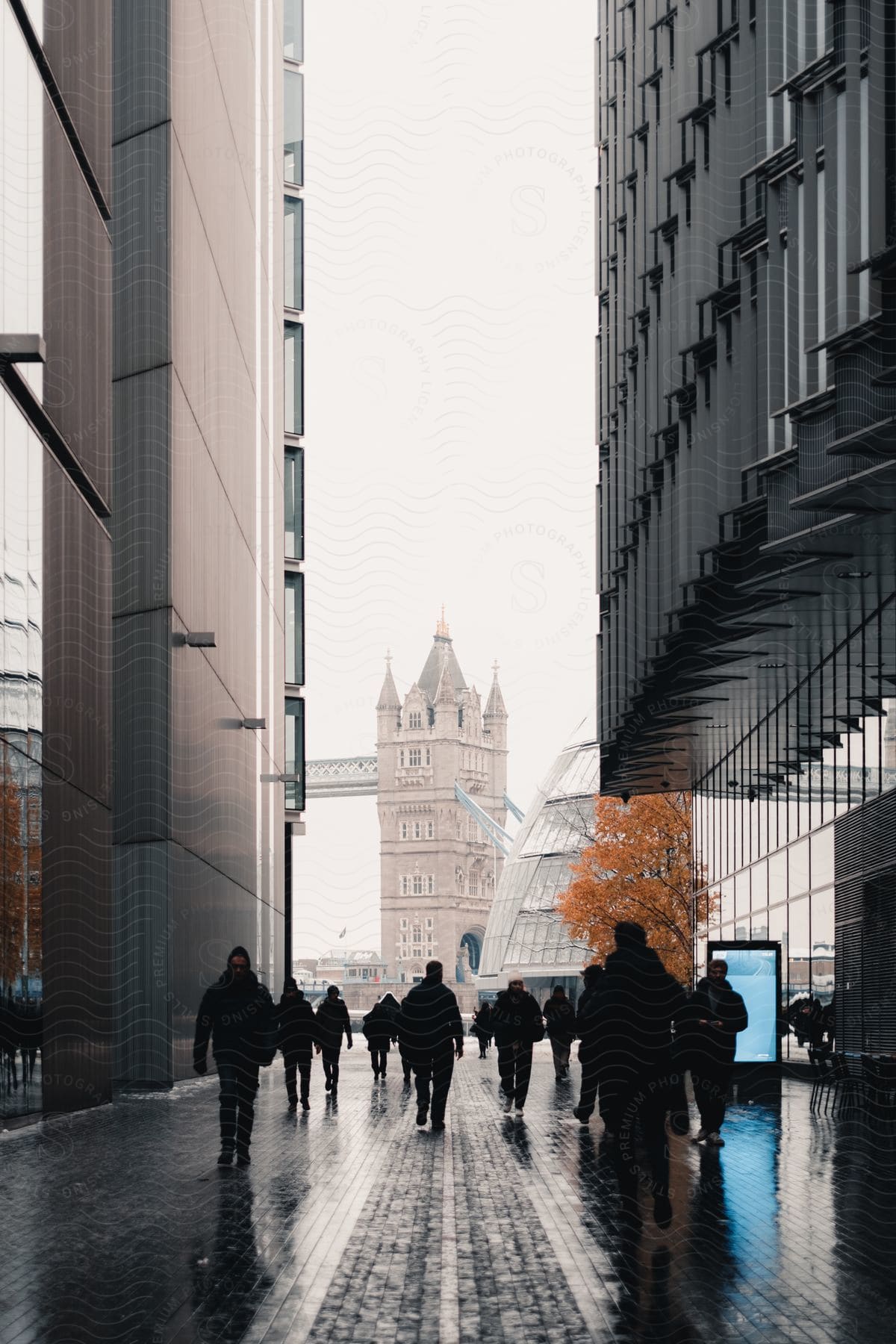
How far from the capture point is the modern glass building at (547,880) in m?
94.4

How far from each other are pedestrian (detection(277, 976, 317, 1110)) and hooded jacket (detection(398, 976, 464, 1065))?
4.52 metres

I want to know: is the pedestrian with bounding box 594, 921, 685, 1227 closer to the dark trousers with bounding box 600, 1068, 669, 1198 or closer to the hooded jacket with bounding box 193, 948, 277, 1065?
the dark trousers with bounding box 600, 1068, 669, 1198

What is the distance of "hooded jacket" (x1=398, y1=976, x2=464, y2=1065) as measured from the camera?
19.0m

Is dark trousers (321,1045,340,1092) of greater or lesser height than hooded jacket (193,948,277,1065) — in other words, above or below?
below

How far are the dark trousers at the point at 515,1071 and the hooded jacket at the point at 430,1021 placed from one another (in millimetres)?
2780

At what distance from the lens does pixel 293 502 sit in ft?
184

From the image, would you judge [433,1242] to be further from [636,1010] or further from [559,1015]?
[559,1015]

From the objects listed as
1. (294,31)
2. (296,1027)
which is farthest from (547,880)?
(296,1027)

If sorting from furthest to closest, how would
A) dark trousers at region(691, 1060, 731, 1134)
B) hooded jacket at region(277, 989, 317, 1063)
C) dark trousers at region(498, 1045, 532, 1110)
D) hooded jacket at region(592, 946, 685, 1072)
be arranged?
1. hooded jacket at region(277, 989, 317, 1063)
2. dark trousers at region(498, 1045, 532, 1110)
3. dark trousers at region(691, 1060, 731, 1134)
4. hooded jacket at region(592, 946, 685, 1072)

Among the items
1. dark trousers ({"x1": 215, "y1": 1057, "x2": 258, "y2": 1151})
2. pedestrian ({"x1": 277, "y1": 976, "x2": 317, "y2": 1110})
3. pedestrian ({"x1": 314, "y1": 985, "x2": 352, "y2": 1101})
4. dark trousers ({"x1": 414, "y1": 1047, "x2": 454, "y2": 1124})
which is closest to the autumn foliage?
pedestrian ({"x1": 314, "y1": 985, "x2": 352, "y2": 1101})

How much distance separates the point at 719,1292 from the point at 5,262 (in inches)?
427

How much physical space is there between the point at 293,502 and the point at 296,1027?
1278 inches

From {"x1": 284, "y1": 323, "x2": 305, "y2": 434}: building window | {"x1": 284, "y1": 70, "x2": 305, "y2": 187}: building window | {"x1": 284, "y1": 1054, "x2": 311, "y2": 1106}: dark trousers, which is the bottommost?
{"x1": 284, "y1": 1054, "x2": 311, "y2": 1106}: dark trousers

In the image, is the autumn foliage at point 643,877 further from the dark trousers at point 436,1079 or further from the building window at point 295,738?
the dark trousers at point 436,1079
